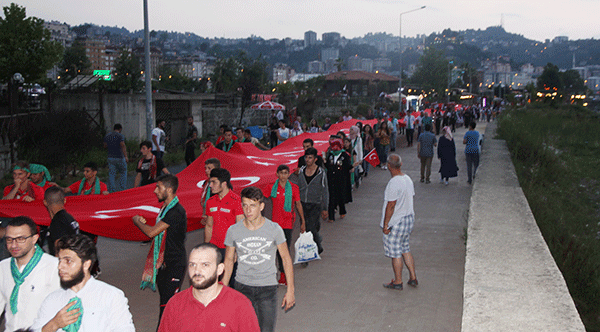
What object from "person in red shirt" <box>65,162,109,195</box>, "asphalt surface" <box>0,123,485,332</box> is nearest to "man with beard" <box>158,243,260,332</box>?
"asphalt surface" <box>0,123,485,332</box>

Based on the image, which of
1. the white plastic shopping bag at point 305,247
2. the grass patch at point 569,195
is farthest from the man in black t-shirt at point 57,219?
the grass patch at point 569,195

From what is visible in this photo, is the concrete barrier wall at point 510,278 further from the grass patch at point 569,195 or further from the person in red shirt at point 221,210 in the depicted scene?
the person in red shirt at point 221,210

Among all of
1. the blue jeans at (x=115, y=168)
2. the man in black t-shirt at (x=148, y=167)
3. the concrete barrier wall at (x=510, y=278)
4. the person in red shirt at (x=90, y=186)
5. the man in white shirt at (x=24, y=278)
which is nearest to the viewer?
the man in white shirt at (x=24, y=278)

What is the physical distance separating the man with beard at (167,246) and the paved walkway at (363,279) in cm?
101

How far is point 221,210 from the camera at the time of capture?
20.8 feet

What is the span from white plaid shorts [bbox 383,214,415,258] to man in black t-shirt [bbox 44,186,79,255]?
3.73 m

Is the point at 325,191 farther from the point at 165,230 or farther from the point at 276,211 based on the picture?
the point at 165,230

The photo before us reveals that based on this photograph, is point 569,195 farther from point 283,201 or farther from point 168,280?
point 168,280

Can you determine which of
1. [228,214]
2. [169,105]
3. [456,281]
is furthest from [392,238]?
[169,105]

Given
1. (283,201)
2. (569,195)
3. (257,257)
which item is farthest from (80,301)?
(569,195)

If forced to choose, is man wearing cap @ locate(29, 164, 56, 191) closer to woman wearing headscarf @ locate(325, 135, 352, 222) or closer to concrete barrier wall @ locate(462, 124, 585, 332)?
woman wearing headscarf @ locate(325, 135, 352, 222)

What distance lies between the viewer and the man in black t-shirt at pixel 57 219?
6.05m

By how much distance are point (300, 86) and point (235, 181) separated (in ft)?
178

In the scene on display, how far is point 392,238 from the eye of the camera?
7.60 meters
